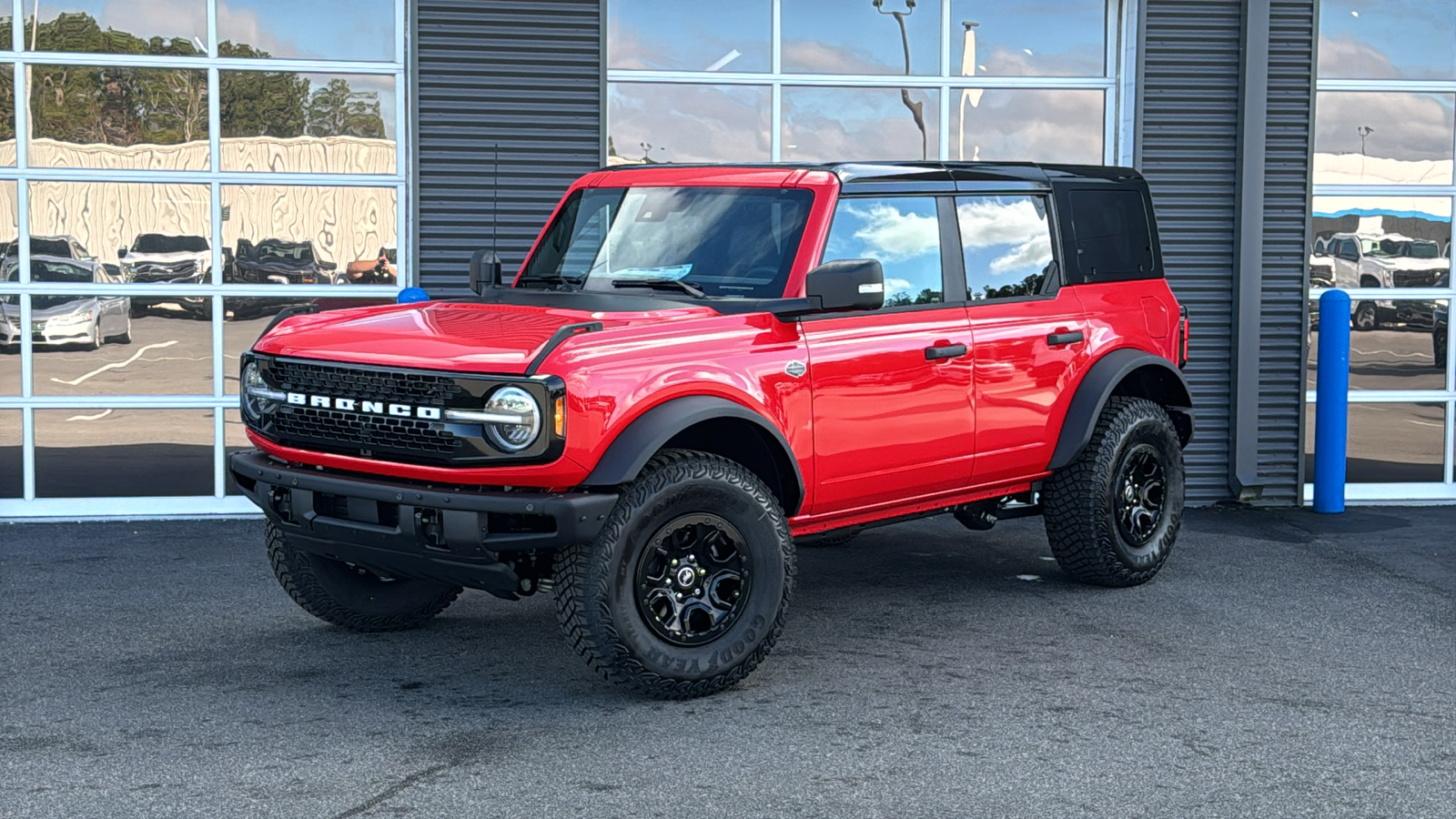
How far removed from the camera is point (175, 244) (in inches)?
380

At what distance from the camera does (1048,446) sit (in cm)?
722

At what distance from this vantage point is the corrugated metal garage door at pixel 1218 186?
1015 cm

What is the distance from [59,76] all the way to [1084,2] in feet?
20.4

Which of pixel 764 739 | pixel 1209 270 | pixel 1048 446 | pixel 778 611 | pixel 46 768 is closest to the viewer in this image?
pixel 46 768

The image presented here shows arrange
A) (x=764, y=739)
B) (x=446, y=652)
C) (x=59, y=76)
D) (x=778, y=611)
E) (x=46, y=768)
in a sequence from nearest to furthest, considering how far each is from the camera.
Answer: (x=46, y=768), (x=764, y=739), (x=778, y=611), (x=446, y=652), (x=59, y=76)

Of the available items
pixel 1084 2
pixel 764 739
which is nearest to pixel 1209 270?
pixel 1084 2

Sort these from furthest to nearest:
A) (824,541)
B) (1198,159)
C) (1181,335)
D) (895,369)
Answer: (1198,159) → (824,541) → (1181,335) → (895,369)

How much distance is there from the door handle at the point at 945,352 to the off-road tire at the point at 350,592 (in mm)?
2073

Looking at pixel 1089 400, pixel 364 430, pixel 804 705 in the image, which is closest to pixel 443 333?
pixel 364 430

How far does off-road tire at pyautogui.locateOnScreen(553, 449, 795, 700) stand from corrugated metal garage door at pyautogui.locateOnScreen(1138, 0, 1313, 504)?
5.22 m

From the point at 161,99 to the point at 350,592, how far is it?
173 inches

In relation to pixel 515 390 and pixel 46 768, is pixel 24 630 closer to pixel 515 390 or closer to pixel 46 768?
pixel 46 768

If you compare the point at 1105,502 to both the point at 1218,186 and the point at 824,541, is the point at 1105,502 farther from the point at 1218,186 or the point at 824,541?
the point at 1218,186

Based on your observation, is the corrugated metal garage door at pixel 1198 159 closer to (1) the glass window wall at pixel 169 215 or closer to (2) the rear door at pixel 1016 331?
(2) the rear door at pixel 1016 331
